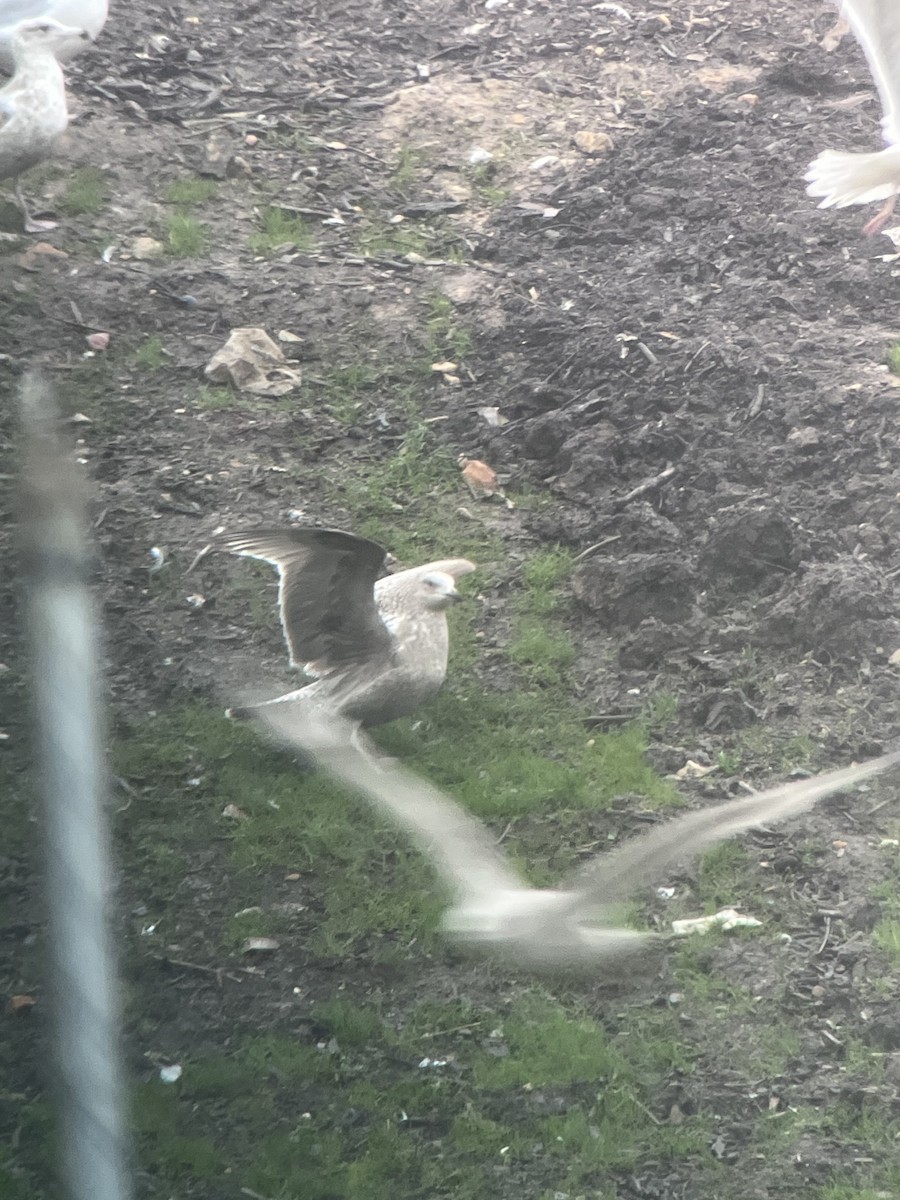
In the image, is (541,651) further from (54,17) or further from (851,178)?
(54,17)

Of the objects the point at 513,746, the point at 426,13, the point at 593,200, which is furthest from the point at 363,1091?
the point at 426,13

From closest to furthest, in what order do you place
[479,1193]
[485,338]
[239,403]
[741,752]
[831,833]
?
A: [479,1193], [831,833], [741,752], [239,403], [485,338]

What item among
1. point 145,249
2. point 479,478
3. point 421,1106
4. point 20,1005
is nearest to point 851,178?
point 479,478

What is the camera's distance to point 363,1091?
229 centimetres

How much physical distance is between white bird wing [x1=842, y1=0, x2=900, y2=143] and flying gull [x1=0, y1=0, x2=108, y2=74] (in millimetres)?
2669

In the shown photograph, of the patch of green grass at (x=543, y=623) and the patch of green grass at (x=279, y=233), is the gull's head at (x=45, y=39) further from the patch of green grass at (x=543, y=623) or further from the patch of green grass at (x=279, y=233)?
the patch of green grass at (x=543, y=623)

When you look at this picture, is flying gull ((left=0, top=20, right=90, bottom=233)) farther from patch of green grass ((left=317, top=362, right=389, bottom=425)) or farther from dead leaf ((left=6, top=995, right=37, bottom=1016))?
dead leaf ((left=6, top=995, right=37, bottom=1016))

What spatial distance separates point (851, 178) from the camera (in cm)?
414

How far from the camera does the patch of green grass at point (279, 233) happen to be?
4.86 m


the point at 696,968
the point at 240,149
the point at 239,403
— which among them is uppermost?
the point at 240,149

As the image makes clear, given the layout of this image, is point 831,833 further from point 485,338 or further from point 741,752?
point 485,338

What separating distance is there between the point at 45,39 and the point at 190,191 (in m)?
0.69

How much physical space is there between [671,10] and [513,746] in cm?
454

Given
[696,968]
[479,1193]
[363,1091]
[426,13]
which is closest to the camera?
[479,1193]
